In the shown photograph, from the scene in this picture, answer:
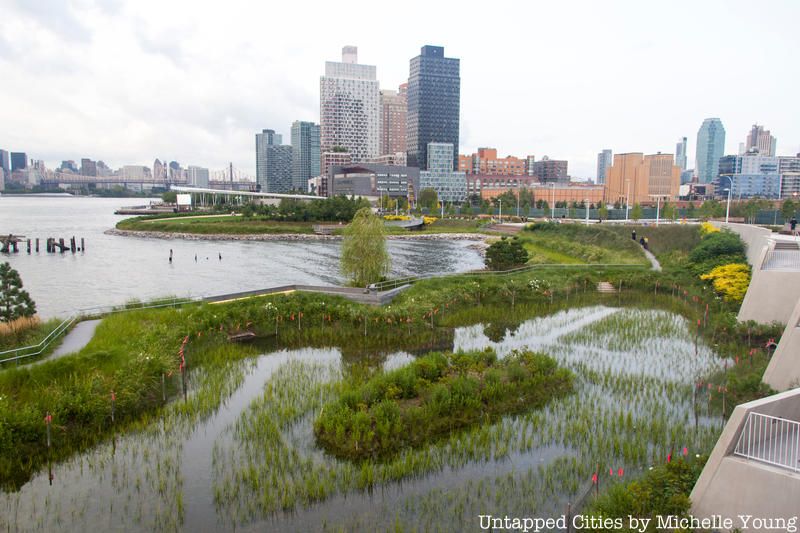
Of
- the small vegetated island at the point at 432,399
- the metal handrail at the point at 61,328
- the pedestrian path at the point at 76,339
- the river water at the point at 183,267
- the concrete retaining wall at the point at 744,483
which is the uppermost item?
the concrete retaining wall at the point at 744,483

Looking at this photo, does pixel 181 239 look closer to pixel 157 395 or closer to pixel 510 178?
pixel 157 395

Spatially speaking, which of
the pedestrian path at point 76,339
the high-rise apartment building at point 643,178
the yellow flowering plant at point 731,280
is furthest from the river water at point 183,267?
the high-rise apartment building at point 643,178

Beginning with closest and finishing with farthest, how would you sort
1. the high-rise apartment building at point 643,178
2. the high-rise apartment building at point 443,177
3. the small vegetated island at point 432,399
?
the small vegetated island at point 432,399
the high-rise apartment building at point 643,178
the high-rise apartment building at point 443,177

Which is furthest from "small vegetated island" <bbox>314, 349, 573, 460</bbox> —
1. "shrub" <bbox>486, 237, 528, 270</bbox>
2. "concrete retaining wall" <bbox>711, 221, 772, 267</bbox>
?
"shrub" <bbox>486, 237, 528, 270</bbox>

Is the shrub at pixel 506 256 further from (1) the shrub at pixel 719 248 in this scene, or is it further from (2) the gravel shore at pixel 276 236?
(2) the gravel shore at pixel 276 236

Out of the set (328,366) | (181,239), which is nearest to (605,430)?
(328,366)

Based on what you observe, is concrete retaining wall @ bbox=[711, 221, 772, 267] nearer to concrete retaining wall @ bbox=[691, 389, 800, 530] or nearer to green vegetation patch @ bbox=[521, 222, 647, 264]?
green vegetation patch @ bbox=[521, 222, 647, 264]

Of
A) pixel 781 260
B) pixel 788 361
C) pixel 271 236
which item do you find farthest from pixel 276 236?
pixel 788 361
